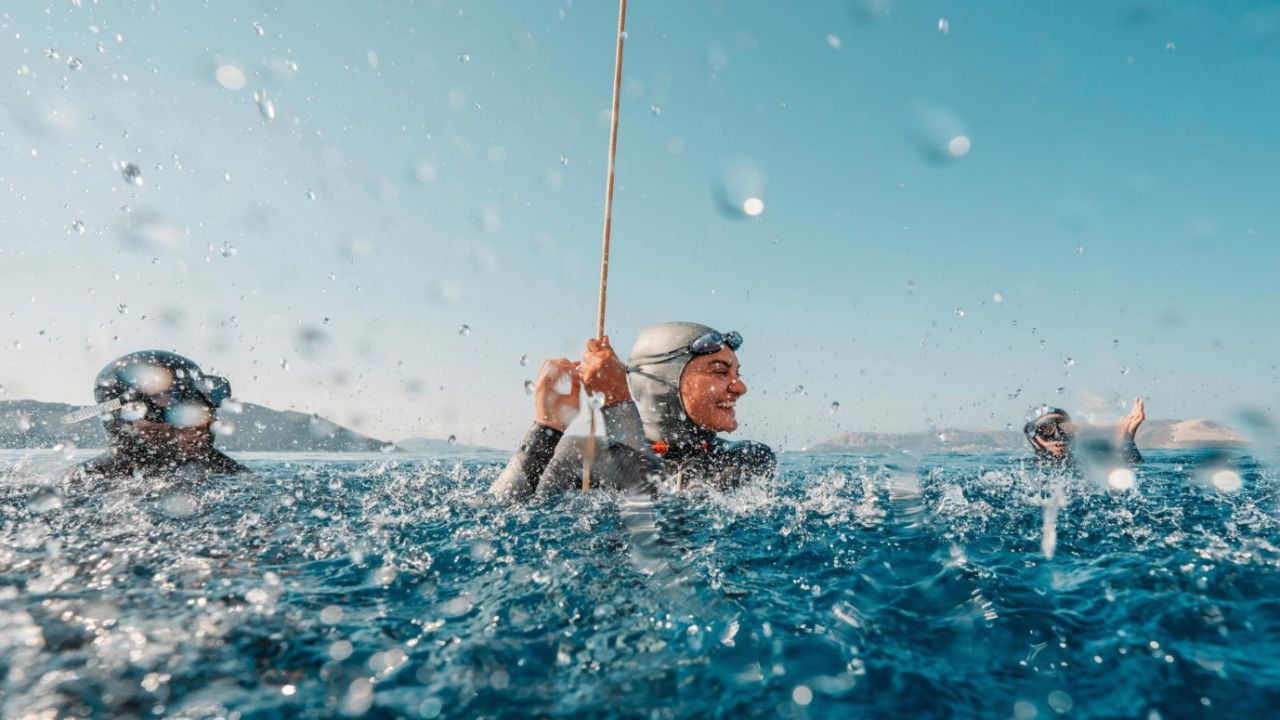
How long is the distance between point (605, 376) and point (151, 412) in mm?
4774

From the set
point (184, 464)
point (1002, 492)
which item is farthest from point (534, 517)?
point (1002, 492)

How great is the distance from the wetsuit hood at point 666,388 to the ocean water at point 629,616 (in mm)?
1373

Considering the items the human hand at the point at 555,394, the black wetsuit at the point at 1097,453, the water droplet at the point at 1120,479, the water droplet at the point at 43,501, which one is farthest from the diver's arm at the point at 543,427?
the black wetsuit at the point at 1097,453

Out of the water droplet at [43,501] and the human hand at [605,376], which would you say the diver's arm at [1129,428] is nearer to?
the human hand at [605,376]

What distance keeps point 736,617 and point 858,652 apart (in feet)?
1.56

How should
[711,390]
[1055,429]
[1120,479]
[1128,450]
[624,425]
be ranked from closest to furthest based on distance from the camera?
[624,425] → [711,390] → [1120,479] → [1128,450] → [1055,429]

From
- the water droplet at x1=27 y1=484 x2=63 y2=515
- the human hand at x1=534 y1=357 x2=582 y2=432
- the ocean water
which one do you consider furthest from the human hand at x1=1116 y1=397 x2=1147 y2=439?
the water droplet at x1=27 y1=484 x2=63 y2=515

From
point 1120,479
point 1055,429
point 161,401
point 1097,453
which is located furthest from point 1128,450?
point 161,401

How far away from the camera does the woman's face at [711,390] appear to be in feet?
18.3

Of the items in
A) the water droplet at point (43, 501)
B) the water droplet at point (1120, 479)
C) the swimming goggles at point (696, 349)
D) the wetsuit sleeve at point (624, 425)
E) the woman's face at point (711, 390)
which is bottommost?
the water droplet at point (43, 501)

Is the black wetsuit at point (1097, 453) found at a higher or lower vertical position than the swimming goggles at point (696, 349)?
lower

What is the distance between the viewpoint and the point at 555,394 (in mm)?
4758

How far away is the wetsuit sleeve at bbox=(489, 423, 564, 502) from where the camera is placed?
15.7ft

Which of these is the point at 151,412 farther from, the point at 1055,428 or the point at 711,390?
the point at 1055,428
